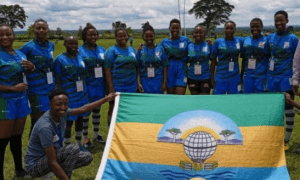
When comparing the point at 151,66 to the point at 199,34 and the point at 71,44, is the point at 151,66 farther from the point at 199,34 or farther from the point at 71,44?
the point at 71,44

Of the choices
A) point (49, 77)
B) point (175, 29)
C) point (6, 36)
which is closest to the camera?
point (6, 36)

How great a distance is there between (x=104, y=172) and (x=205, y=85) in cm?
285

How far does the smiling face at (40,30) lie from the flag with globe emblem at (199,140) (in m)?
1.68

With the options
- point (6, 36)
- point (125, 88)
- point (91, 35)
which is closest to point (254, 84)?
point (125, 88)

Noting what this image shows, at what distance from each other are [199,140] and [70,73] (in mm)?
2287

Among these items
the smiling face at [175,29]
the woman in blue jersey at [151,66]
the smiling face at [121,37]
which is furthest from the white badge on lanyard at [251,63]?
the smiling face at [121,37]

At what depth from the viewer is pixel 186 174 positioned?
362 cm

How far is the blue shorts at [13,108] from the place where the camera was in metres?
4.12

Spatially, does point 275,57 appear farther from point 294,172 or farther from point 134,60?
point 134,60

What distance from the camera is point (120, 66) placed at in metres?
5.27

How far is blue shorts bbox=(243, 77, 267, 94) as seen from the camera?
18.0ft

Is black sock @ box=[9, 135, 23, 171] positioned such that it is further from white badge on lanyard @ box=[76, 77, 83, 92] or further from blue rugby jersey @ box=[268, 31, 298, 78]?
blue rugby jersey @ box=[268, 31, 298, 78]

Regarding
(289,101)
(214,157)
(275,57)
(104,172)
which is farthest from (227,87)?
(104,172)

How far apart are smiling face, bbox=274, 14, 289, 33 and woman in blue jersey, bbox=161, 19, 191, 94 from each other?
149cm
